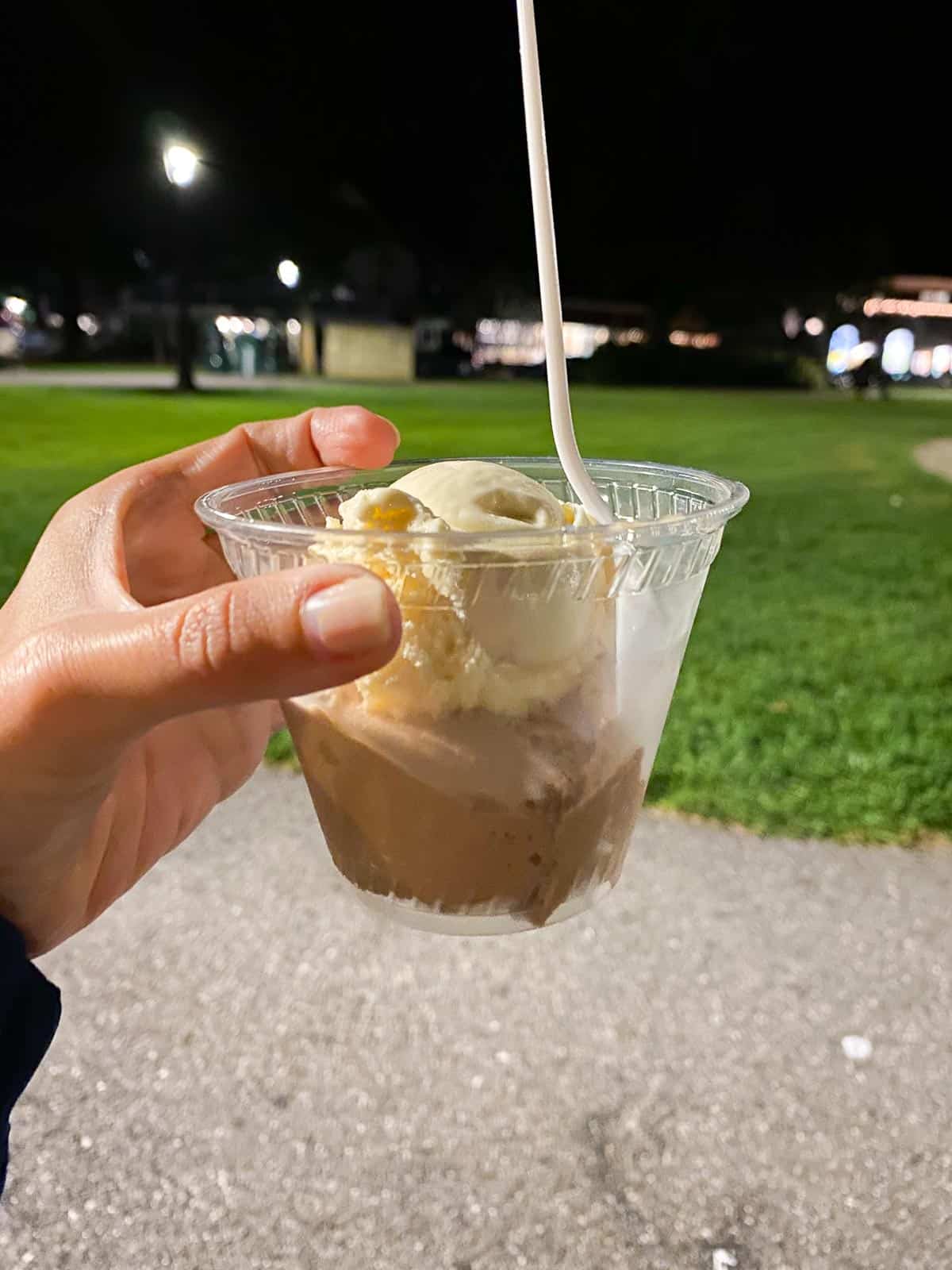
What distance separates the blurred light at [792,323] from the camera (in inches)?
1538

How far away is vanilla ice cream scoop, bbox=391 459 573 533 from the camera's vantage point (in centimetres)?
123

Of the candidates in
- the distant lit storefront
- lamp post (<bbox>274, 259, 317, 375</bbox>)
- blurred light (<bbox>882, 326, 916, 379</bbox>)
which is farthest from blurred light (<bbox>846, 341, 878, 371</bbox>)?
lamp post (<bbox>274, 259, 317, 375</bbox>)

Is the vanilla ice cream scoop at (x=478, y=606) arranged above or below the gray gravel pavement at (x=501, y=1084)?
above

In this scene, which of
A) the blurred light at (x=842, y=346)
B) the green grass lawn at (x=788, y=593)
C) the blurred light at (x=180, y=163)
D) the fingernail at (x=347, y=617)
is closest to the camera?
the fingernail at (x=347, y=617)

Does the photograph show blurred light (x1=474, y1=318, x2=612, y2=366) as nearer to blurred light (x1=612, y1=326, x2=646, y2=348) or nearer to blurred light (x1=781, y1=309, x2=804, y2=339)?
blurred light (x1=612, y1=326, x2=646, y2=348)

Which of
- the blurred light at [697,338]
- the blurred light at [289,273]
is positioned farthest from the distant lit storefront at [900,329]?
the blurred light at [289,273]

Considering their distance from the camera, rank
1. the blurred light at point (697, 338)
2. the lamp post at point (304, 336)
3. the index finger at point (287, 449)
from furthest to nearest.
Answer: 1. the blurred light at point (697, 338)
2. the lamp post at point (304, 336)
3. the index finger at point (287, 449)

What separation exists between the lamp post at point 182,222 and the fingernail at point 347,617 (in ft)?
56.0

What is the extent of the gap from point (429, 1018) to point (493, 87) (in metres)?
30.9

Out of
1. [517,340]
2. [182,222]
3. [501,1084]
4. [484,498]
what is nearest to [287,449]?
[484,498]

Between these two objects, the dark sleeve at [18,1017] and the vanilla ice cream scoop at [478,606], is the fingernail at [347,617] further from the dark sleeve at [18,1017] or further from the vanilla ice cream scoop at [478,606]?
the dark sleeve at [18,1017]

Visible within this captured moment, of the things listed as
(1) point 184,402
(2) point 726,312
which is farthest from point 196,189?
(2) point 726,312

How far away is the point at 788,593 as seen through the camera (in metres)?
6.38

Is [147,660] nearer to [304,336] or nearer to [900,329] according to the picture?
[304,336]
